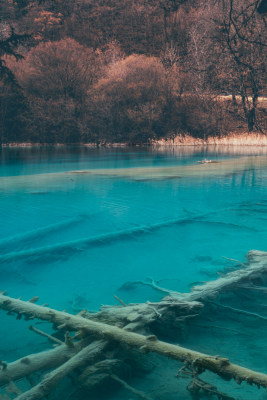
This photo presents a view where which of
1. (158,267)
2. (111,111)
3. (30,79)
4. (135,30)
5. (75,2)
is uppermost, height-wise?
(75,2)

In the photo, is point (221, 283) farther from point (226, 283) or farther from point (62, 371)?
point (62, 371)

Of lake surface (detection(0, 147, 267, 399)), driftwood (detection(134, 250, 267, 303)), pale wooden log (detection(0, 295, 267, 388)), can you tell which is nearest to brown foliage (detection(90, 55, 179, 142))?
lake surface (detection(0, 147, 267, 399))

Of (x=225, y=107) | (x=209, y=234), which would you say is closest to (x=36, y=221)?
(x=209, y=234)

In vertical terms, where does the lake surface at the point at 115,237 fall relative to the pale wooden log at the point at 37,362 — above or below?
below

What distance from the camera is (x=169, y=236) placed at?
5.54 m

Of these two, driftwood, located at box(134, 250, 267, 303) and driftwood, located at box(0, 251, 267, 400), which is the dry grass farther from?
driftwood, located at box(0, 251, 267, 400)

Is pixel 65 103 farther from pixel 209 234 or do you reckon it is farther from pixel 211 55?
pixel 209 234

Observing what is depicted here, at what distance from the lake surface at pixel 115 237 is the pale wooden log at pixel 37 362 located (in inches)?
20.5

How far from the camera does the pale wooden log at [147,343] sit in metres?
1.68

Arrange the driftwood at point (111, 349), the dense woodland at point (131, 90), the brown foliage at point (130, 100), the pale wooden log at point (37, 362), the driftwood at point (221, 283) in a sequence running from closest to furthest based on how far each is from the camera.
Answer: the driftwood at point (111, 349)
the pale wooden log at point (37, 362)
the driftwood at point (221, 283)
the brown foliage at point (130, 100)
the dense woodland at point (131, 90)

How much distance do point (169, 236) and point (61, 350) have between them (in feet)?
11.6

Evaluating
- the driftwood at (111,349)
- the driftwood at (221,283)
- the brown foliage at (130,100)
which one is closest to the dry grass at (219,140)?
the brown foliage at (130,100)

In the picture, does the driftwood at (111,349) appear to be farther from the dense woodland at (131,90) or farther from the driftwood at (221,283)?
the dense woodland at (131,90)

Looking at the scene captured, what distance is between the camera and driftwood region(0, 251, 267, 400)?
180cm
